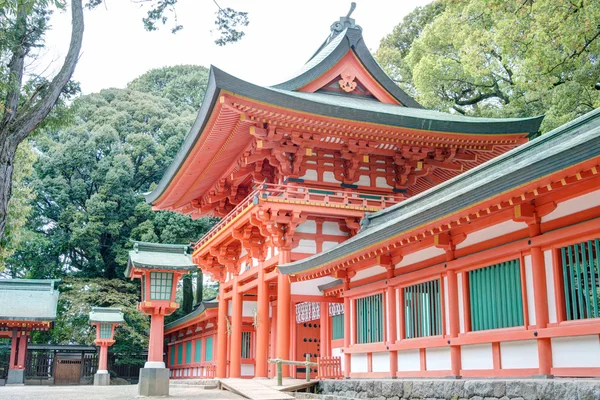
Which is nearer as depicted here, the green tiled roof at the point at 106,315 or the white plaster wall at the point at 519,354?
the white plaster wall at the point at 519,354

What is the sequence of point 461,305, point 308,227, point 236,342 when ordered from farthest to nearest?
point 236,342 < point 308,227 < point 461,305

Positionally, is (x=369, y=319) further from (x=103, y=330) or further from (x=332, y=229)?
(x=103, y=330)

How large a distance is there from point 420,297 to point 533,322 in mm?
2977

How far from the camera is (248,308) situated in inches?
857

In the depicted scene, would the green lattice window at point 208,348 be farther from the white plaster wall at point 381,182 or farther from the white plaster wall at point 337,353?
the white plaster wall at point 337,353

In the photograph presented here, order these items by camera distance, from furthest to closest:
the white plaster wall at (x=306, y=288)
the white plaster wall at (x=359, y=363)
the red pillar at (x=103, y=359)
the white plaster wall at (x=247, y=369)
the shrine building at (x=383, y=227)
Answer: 1. the red pillar at (x=103, y=359)
2. the white plaster wall at (x=247, y=369)
3. the white plaster wall at (x=306, y=288)
4. the white plaster wall at (x=359, y=363)
5. the shrine building at (x=383, y=227)

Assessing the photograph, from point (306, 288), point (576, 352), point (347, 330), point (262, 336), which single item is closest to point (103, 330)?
point (262, 336)

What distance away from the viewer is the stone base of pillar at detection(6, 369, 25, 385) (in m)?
31.4

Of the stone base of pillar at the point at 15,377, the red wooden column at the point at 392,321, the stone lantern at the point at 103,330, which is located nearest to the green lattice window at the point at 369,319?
the red wooden column at the point at 392,321

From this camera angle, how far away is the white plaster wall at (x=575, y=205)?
26.2 ft

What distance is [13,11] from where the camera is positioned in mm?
9375

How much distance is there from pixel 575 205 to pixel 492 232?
1.71 meters

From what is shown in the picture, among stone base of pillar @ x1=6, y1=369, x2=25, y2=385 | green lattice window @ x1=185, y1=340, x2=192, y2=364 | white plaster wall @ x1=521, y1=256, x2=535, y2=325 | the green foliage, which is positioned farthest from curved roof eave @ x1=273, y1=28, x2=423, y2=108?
stone base of pillar @ x1=6, y1=369, x2=25, y2=385

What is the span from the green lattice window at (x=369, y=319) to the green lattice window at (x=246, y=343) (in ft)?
32.3
